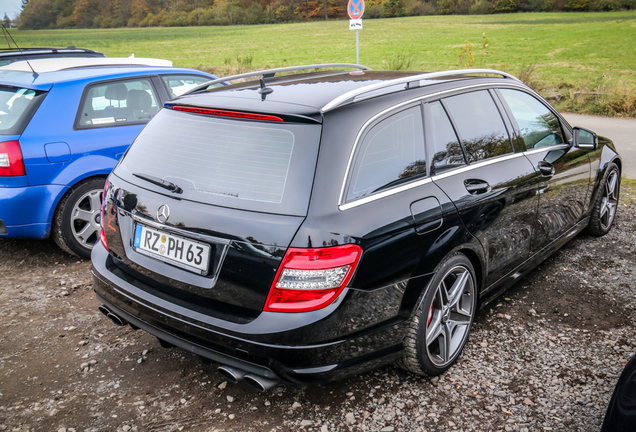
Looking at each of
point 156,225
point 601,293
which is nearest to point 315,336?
point 156,225

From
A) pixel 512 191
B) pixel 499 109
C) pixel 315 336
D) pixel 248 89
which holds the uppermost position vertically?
pixel 248 89

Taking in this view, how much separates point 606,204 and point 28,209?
17.5 ft

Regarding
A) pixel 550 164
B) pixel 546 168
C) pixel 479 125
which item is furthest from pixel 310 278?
pixel 550 164

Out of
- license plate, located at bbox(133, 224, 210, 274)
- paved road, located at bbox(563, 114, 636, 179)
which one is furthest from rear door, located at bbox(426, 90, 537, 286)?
paved road, located at bbox(563, 114, 636, 179)

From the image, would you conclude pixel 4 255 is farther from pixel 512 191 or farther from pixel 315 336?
pixel 512 191

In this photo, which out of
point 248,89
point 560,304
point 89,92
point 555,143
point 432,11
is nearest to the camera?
point 248,89

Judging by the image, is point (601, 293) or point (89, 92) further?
point (89, 92)

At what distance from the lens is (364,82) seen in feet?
9.96

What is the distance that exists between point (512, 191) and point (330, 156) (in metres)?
1.60

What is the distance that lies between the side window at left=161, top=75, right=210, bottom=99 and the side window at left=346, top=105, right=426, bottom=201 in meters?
3.43

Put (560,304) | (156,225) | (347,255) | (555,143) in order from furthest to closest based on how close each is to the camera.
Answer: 1. (555,143)
2. (560,304)
3. (156,225)
4. (347,255)

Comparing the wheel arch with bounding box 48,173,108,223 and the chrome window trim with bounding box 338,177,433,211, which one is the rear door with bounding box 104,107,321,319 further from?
the wheel arch with bounding box 48,173,108,223

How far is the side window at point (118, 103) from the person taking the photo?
4910 millimetres

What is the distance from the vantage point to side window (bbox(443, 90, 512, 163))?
127 inches
